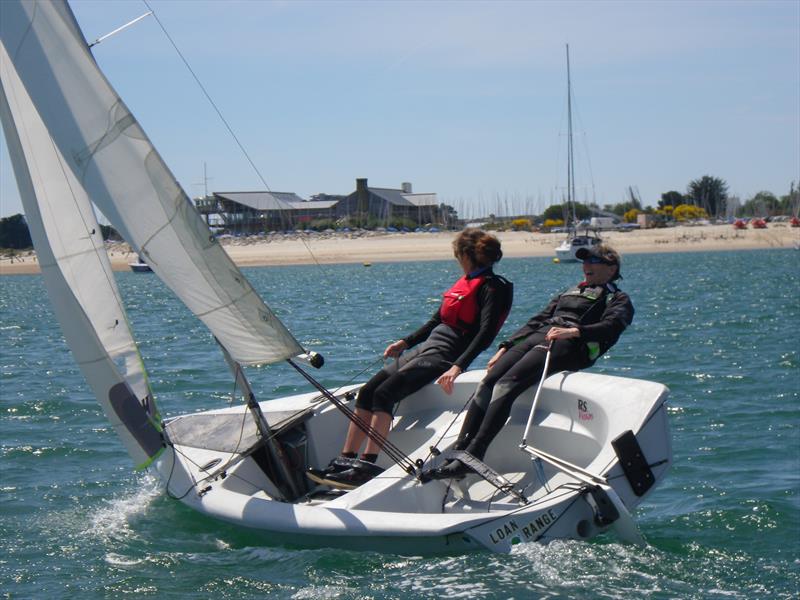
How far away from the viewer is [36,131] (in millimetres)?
5695

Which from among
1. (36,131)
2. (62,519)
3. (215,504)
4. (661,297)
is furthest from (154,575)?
(661,297)

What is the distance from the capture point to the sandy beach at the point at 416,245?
53.4m

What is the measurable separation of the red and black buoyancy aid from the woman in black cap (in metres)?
0.25

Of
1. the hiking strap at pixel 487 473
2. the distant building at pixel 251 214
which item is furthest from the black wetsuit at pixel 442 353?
the distant building at pixel 251 214

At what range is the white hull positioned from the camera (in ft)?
15.9

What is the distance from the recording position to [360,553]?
16.4ft

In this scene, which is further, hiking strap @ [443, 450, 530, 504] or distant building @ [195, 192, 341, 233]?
distant building @ [195, 192, 341, 233]

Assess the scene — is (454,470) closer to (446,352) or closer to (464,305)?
(446,352)

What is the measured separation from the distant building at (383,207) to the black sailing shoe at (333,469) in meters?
62.0

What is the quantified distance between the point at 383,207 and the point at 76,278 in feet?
221

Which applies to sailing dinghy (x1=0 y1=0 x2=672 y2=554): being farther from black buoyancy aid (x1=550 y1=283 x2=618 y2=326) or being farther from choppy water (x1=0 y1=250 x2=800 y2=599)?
black buoyancy aid (x1=550 y1=283 x2=618 y2=326)

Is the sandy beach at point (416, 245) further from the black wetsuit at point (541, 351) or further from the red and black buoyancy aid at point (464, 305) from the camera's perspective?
the black wetsuit at point (541, 351)

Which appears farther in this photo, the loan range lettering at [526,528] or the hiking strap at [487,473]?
the hiking strap at [487,473]

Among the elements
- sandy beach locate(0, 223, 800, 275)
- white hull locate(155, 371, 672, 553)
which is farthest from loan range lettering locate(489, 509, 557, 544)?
sandy beach locate(0, 223, 800, 275)
